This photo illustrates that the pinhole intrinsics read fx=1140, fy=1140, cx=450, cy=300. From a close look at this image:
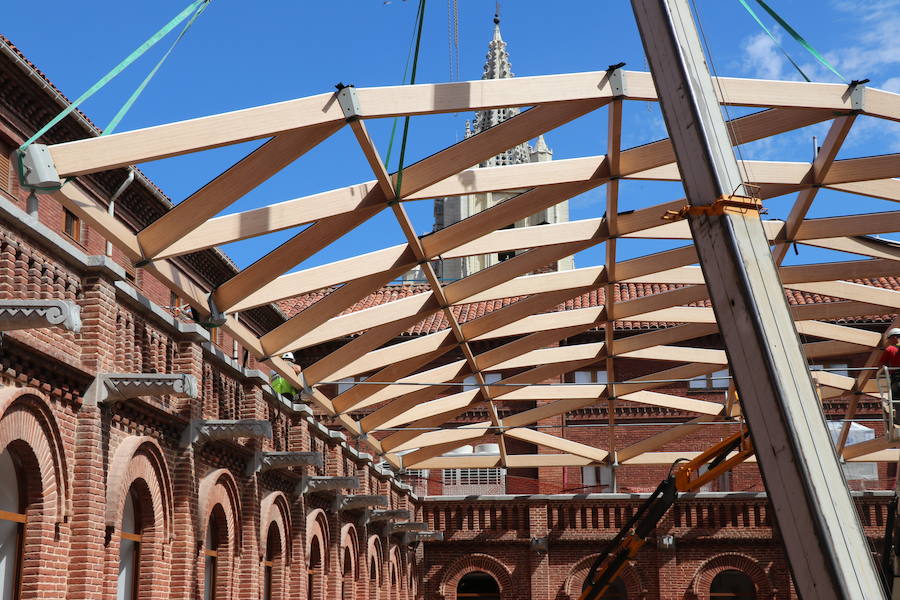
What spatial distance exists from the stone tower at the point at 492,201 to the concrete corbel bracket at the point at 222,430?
6128 centimetres

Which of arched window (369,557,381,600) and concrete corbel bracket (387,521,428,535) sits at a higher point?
concrete corbel bracket (387,521,428,535)

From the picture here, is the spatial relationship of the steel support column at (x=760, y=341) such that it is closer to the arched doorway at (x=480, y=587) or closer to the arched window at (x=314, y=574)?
the arched window at (x=314, y=574)

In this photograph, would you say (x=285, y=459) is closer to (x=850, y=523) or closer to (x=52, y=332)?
(x=52, y=332)

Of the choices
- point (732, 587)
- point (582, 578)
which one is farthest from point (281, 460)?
point (732, 587)

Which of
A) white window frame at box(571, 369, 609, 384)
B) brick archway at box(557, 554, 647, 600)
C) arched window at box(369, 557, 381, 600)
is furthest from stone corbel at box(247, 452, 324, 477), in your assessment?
Answer: white window frame at box(571, 369, 609, 384)

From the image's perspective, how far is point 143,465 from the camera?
1353 cm

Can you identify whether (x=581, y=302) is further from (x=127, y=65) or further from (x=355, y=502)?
(x=127, y=65)

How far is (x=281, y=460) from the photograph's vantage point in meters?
18.5

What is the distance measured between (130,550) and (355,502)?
38.5 ft

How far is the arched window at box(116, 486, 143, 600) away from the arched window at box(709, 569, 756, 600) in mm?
22771

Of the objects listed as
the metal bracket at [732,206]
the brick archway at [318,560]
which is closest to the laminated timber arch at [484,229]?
the metal bracket at [732,206]

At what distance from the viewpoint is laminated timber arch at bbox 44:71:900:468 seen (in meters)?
13.5

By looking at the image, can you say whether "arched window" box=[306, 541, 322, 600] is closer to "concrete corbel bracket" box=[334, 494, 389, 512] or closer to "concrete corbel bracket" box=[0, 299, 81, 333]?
"concrete corbel bracket" box=[334, 494, 389, 512]

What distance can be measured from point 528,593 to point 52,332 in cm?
2426
